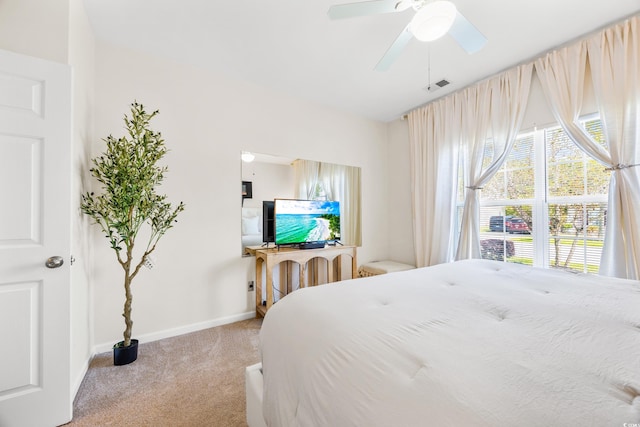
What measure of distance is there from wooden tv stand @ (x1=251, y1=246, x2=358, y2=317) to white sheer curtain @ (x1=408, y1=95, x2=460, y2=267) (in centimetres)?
102

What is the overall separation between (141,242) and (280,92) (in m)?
2.24

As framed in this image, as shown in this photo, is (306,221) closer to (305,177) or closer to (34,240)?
(305,177)

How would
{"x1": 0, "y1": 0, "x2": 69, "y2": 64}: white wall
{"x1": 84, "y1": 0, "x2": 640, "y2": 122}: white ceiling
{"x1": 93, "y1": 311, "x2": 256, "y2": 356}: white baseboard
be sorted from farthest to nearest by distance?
{"x1": 93, "y1": 311, "x2": 256, "y2": 356}: white baseboard < {"x1": 84, "y1": 0, "x2": 640, "y2": 122}: white ceiling < {"x1": 0, "y1": 0, "x2": 69, "y2": 64}: white wall

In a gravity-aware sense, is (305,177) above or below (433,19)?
below

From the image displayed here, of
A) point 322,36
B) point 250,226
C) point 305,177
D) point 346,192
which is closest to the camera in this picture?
point 322,36

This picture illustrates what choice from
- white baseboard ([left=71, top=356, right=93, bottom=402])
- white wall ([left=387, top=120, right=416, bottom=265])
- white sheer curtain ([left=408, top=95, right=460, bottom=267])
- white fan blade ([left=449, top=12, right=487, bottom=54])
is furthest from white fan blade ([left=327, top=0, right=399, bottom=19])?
white baseboard ([left=71, top=356, right=93, bottom=402])

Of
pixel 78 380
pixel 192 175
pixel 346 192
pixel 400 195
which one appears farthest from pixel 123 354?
pixel 400 195

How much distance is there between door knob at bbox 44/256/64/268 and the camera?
1350mm

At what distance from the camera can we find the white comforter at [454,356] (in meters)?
0.51

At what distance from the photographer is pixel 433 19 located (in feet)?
4.54

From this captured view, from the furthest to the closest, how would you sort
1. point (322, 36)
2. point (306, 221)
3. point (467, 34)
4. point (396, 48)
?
point (306, 221), point (322, 36), point (396, 48), point (467, 34)

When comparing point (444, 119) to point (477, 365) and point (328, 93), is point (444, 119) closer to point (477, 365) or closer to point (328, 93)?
point (328, 93)

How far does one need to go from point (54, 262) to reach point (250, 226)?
1.62 meters

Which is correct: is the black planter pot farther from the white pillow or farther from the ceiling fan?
the ceiling fan
